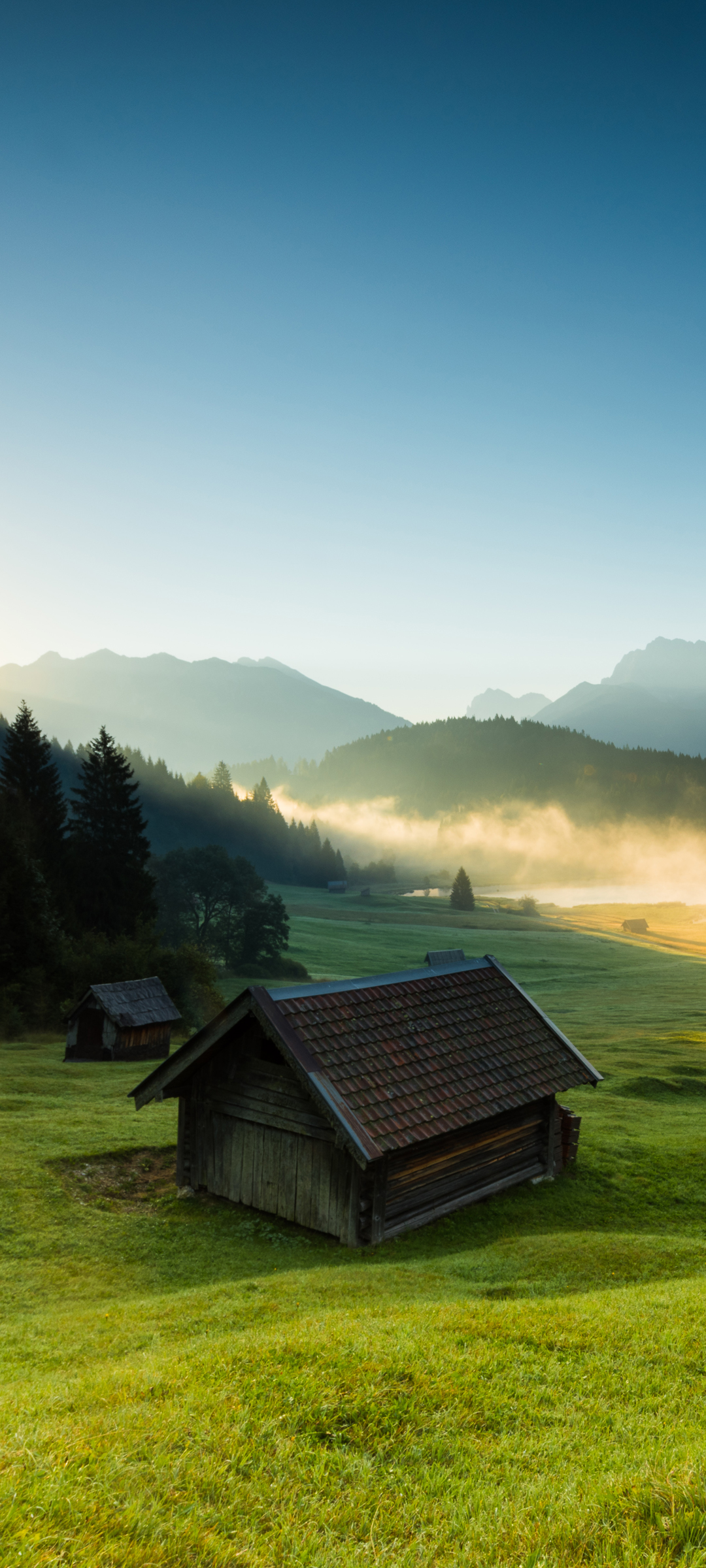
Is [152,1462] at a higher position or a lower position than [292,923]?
higher

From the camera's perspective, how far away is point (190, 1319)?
10422mm

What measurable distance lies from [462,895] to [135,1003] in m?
129

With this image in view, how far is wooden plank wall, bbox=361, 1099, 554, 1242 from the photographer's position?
15820 millimetres

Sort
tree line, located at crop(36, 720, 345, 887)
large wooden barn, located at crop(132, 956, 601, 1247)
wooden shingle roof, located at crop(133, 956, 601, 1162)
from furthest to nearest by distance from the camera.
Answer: tree line, located at crop(36, 720, 345, 887)
large wooden barn, located at crop(132, 956, 601, 1247)
wooden shingle roof, located at crop(133, 956, 601, 1162)

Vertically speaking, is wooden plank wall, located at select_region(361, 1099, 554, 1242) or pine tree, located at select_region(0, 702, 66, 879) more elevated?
pine tree, located at select_region(0, 702, 66, 879)

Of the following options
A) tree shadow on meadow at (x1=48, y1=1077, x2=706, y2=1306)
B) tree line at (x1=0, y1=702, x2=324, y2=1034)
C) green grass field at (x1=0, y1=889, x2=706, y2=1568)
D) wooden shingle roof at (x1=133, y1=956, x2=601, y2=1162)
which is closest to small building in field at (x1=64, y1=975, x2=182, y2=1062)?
tree line at (x1=0, y1=702, x2=324, y2=1034)

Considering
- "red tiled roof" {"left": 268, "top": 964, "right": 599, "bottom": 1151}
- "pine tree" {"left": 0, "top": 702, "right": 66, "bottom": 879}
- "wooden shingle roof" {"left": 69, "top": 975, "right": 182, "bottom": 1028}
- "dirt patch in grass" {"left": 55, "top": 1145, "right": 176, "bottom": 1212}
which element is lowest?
"wooden shingle roof" {"left": 69, "top": 975, "right": 182, "bottom": 1028}

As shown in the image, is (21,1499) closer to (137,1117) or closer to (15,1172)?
(15,1172)

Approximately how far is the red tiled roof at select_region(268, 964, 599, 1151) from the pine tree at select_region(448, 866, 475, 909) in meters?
147

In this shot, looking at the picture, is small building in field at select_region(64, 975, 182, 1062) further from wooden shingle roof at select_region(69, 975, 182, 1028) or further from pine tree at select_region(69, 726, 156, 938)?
pine tree at select_region(69, 726, 156, 938)

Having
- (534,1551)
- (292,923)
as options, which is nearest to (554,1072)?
(534,1551)

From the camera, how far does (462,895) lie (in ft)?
552

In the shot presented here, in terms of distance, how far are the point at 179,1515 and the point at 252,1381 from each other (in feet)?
6.96

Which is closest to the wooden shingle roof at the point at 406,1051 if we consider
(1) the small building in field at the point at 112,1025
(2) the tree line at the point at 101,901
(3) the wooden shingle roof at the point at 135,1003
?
(3) the wooden shingle roof at the point at 135,1003
